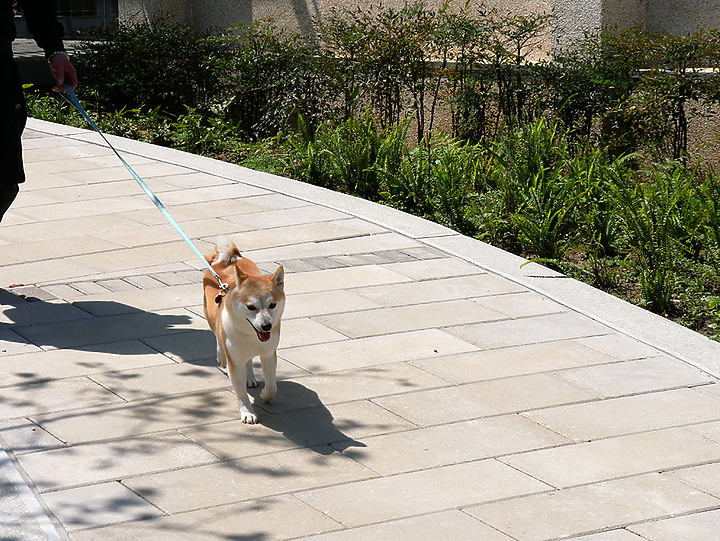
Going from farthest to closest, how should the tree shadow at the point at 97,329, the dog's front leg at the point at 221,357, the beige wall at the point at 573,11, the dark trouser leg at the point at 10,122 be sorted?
the beige wall at the point at 573,11 < the dark trouser leg at the point at 10,122 < the tree shadow at the point at 97,329 < the dog's front leg at the point at 221,357

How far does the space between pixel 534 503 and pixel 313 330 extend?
2.21m

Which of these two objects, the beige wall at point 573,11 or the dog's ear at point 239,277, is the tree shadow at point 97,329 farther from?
the beige wall at point 573,11

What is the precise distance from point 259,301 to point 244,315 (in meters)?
0.11

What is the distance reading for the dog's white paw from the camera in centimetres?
458

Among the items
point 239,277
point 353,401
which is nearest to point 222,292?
point 239,277

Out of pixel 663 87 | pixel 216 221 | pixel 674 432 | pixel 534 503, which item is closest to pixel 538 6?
pixel 663 87

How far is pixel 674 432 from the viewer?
4.57m

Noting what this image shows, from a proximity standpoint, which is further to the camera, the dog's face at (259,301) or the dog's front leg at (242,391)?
the dog's front leg at (242,391)

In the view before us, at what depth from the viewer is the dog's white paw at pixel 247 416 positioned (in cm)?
458

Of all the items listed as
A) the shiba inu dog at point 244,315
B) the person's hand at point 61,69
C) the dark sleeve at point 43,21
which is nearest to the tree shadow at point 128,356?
the shiba inu dog at point 244,315

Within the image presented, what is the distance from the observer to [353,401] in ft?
16.0

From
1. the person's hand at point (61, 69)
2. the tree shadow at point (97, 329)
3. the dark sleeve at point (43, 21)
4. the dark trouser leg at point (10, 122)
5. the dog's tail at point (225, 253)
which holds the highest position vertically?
the dark sleeve at point (43, 21)

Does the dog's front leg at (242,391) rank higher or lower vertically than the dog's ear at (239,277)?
lower

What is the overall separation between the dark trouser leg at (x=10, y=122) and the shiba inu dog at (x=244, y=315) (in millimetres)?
1694
